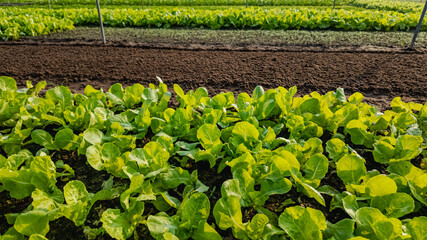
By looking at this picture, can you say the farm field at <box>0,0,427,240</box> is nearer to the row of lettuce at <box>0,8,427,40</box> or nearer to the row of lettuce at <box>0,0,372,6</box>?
the row of lettuce at <box>0,8,427,40</box>

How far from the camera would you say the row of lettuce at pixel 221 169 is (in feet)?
4.62

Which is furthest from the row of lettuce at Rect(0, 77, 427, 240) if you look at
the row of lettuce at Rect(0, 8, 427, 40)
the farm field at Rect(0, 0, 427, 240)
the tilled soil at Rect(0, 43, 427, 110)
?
the row of lettuce at Rect(0, 8, 427, 40)

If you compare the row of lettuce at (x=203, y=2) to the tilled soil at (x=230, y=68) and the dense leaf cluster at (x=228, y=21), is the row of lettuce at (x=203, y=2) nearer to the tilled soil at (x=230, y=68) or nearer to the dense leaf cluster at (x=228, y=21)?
the dense leaf cluster at (x=228, y=21)

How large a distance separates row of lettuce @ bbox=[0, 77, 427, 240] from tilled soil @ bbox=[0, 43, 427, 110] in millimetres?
1710

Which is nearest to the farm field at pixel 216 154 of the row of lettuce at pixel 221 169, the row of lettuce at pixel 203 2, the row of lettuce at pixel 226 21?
the row of lettuce at pixel 221 169

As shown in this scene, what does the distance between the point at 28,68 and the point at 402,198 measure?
18.8ft

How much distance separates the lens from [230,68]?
16.2 ft

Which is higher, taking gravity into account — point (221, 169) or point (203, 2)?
point (203, 2)

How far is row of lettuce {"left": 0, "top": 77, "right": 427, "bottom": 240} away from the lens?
1.41m

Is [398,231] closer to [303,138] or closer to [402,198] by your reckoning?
[402,198]

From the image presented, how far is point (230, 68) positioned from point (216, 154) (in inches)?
127

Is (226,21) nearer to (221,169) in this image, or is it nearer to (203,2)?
(221,169)

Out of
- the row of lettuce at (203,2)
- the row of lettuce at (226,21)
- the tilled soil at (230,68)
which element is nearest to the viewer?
the tilled soil at (230,68)

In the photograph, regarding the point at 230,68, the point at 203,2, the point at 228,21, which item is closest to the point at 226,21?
the point at 228,21
